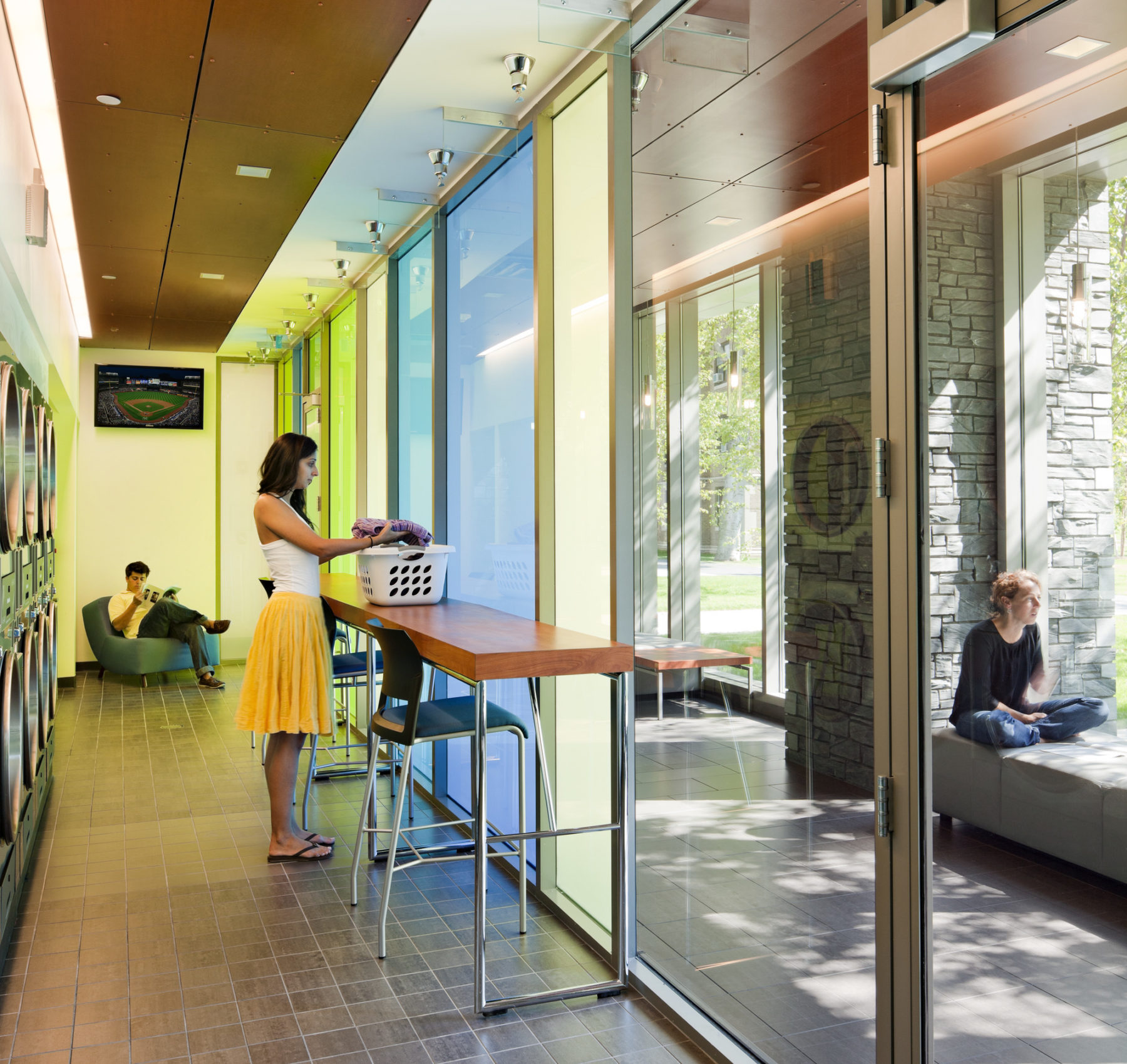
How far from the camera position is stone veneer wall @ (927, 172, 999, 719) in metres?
1.81

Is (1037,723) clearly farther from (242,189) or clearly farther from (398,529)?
(242,189)

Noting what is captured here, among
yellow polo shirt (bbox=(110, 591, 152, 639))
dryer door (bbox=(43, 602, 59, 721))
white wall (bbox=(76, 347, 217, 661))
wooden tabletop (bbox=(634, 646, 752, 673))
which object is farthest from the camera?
white wall (bbox=(76, 347, 217, 661))

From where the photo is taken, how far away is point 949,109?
1.90 m

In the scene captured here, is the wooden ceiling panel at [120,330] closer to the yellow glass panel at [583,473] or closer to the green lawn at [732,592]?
the yellow glass panel at [583,473]

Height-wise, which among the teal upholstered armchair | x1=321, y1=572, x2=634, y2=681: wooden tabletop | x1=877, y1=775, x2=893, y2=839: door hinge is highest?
x1=321, y1=572, x2=634, y2=681: wooden tabletop

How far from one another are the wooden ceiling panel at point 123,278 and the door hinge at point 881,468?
5.17 metres

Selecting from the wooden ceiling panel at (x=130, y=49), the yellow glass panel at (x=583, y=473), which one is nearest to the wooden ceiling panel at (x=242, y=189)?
the wooden ceiling panel at (x=130, y=49)

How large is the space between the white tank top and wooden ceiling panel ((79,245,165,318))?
2.85 m

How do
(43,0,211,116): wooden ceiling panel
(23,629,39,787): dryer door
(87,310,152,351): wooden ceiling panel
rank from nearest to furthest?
(43,0,211,116): wooden ceiling panel, (23,629,39,787): dryer door, (87,310,152,351): wooden ceiling panel

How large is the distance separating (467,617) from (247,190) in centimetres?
257

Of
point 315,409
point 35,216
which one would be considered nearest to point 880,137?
point 35,216

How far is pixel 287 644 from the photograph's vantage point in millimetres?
4027

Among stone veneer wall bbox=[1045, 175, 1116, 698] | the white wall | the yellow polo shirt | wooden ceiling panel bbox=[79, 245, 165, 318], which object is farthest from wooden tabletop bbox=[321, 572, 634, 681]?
the white wall

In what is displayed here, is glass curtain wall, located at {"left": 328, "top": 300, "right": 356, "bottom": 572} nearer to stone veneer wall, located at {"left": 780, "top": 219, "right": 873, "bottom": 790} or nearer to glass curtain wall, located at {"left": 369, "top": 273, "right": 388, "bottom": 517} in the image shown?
glass curtain wall, located at {"left": 369, "top": 273, "right": 388, "bottom": 517}
